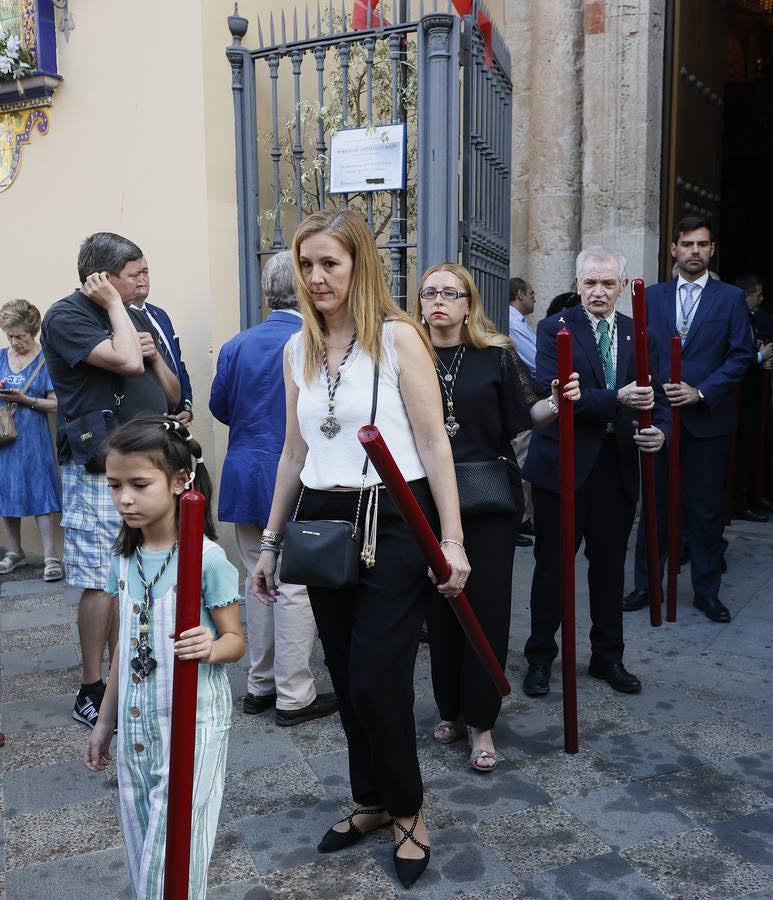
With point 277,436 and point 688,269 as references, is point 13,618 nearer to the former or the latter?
point 277,436

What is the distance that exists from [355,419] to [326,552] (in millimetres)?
347

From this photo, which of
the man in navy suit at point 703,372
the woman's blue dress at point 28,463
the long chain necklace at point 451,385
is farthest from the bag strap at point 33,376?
the man in navy suit at point 703,372

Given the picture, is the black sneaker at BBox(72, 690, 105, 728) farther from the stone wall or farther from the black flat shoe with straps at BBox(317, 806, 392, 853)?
the stone wall

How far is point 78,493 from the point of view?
Answer: 12.1ft

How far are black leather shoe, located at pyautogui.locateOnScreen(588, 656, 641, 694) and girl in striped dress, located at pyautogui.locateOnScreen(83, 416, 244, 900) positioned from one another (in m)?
2.17

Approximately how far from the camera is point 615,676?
12.8 ft

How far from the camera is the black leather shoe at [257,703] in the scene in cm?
379

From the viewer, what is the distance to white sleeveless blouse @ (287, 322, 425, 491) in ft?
8.09

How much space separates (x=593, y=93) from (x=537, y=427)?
3.67m

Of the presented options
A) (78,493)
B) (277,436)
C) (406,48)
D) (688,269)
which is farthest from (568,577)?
(406,48)

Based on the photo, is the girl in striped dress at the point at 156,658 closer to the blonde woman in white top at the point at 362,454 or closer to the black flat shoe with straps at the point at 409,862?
the blonde woman in white top at the point at 362,454

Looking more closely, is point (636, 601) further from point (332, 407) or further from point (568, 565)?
point (332, 407)

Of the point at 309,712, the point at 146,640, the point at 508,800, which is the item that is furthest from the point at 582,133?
the point at 146,640

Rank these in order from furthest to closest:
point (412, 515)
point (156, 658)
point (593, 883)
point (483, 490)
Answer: point (483, 490)
point (593, 883)
point (156, 658)
point (412, 515)
